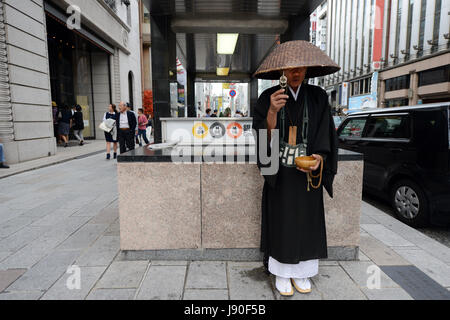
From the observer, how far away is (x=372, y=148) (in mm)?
5105

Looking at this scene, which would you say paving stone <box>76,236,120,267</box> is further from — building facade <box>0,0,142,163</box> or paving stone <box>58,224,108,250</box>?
building facade <box>0,0,142,163</box>

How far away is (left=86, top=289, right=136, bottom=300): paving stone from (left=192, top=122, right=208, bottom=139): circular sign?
2.85 m

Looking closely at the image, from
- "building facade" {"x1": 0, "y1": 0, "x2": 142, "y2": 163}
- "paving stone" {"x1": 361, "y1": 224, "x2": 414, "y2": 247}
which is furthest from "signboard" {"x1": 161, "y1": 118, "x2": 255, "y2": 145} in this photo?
"building facade" {"x1": 0, "y1": 0, "x2": 142, "y2": 163}

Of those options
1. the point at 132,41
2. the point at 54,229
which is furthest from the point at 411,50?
the point at 54,229

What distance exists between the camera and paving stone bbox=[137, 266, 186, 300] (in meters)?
2.30

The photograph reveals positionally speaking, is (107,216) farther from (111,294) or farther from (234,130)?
(234,130)

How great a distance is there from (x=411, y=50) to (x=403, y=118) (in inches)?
1198

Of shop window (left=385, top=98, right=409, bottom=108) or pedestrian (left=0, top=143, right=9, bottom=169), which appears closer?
pedestrian (left=0, top=143, right=9, bottom=169)

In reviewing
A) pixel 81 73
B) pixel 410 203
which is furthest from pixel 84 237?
pixel 81 73

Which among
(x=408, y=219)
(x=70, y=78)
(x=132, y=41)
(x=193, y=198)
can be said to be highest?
(x=132, y=41)

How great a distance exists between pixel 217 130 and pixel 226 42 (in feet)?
17.9

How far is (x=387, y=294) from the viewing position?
232cm
